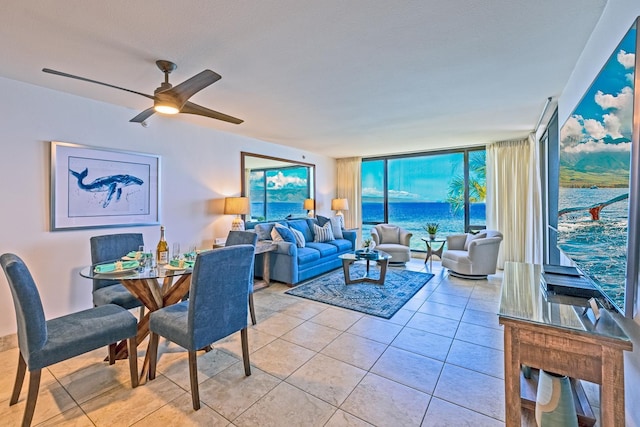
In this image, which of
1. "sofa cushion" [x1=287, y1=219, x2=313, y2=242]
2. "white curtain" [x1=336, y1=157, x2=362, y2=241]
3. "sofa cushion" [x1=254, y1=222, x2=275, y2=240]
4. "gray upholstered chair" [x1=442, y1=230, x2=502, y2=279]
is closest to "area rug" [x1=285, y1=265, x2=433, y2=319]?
"gray upholstered chair" [x1=442, y1=230, x2=502, y2=279]

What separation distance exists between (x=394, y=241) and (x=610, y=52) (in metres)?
4.51

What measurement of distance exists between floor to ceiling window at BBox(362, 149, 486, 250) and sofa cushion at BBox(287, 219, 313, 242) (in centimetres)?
219

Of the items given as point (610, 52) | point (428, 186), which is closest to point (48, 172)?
point (610, 52)

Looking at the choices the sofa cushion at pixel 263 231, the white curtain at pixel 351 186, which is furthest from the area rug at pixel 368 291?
the white curtain at pixel 351 186

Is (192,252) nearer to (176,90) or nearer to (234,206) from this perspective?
(176,90)

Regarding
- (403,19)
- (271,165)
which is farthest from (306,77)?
(271,165)

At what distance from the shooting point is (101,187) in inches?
124

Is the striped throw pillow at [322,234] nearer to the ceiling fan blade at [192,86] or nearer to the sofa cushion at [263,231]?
the sofa cushion at [263,231]

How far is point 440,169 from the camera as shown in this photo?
24.8 feet

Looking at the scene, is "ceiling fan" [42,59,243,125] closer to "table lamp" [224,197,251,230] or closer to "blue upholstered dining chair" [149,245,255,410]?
"blue upholstered dining chair" [149,245,255,410]

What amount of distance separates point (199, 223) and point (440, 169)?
617 cm

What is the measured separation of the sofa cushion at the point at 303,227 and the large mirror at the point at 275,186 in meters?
0.45

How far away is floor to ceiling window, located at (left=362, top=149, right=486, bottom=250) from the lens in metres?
5.88

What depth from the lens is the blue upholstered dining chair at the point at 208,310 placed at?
1.80 m
